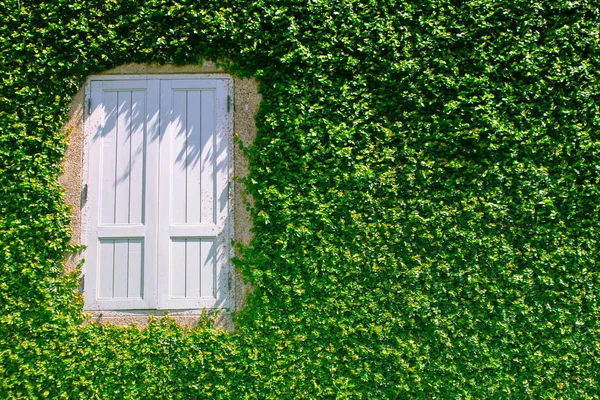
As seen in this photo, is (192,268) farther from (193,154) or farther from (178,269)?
(193,154)

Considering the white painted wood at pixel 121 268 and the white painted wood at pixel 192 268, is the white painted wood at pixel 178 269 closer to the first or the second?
the white painted wood at pixel 192 268

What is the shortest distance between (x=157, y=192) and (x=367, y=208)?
1.88 meters

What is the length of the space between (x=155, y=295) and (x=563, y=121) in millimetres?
3878

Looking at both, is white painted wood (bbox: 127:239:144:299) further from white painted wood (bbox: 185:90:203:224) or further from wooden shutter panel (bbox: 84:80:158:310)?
white painted wood (bbox: 185:90:203:224)

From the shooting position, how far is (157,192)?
12.5ft

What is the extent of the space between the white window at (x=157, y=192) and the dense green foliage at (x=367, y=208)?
0.25 meters

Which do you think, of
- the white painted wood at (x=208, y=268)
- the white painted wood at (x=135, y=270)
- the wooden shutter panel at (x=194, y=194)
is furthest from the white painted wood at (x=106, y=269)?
the white painted wood at (x=208, y=268)

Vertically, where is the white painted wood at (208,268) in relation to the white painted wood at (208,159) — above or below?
below

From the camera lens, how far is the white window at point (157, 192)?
3.75 meters

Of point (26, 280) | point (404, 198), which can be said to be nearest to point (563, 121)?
point (404, 198)

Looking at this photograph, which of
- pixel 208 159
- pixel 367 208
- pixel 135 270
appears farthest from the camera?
pixel 208 159

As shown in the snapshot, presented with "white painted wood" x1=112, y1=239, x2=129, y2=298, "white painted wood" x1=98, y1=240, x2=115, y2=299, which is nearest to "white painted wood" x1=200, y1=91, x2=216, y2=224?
"white painted wood" x1=112, y1=239, x2=129, y2=298

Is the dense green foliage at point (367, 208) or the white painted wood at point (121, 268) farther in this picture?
the white painted wood at point (121, 268)

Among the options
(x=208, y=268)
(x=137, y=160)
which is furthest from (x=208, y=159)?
(x=208, y=268)
